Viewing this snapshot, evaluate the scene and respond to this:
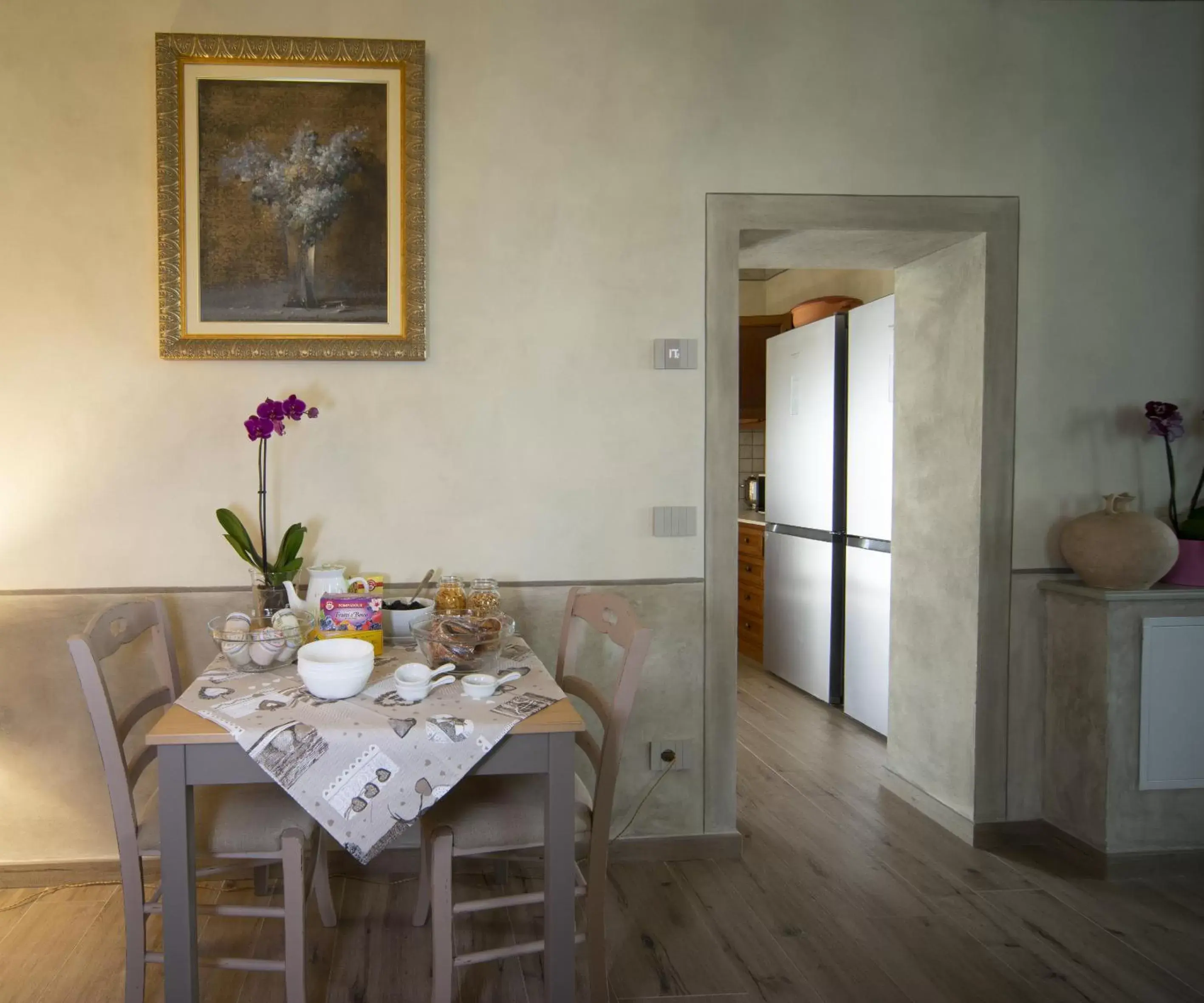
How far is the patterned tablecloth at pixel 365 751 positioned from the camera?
157 cm

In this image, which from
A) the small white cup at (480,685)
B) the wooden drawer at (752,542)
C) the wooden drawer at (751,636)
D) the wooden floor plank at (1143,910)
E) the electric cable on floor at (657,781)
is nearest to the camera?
the small white cup at (480,685)

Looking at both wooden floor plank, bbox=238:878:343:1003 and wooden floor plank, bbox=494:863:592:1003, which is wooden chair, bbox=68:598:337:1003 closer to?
wooden floor plank, bbox=238:878:343:1003

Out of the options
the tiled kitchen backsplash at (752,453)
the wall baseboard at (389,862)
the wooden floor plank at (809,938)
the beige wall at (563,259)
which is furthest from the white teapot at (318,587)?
the tiled kitchen backsplash at (752,453)

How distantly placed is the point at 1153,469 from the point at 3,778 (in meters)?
3.68

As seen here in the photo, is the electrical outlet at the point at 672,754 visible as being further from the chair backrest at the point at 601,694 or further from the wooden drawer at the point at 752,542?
the wooden drawer at the point at 752,542

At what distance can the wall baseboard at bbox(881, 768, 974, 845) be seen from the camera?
2.81 meters

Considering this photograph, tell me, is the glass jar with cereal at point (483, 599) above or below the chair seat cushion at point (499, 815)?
above

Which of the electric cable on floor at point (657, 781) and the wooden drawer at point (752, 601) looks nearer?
the electric cable on floor at point (657, 781)

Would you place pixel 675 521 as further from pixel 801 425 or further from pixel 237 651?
pixel 801 425

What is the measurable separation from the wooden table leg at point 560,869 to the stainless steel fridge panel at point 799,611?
280 cm

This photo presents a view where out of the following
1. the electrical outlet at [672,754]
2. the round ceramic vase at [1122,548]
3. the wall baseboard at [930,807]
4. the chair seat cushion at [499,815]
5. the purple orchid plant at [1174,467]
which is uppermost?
the purple orchid plant at [1174,467]

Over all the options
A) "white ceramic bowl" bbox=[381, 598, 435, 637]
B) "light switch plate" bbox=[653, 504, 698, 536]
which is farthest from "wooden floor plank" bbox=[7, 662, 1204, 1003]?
"light switch plate" bbox=[653, 504, 698, 536]

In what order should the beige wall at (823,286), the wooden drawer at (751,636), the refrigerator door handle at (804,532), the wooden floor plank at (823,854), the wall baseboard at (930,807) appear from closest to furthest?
the wooden floor plank at (823,854)
the wall baseboard at (930,807)
the refrigerator door handle at (804,532)
the beige wall at (823,286)
the wooden drawer at (751,636)

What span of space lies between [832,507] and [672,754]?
189 cm
